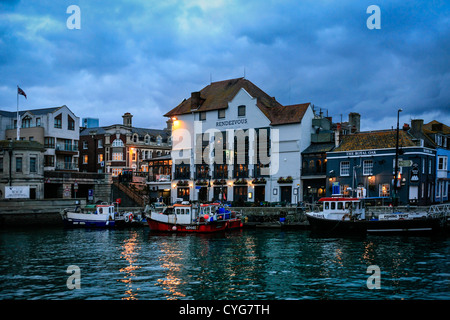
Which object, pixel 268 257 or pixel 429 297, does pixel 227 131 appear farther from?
pixel 429 297

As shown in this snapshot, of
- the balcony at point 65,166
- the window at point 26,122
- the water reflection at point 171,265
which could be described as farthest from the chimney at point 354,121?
the window at point 26,122

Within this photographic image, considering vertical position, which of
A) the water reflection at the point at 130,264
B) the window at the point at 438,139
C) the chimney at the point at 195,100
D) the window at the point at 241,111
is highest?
the chimney at the point at 195,100

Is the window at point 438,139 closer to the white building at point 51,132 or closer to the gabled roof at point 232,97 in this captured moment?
the gabled roof at point 232,97

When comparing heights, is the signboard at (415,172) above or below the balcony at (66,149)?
below

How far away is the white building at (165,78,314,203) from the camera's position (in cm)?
6406

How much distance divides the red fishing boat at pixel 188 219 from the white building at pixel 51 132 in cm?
3238

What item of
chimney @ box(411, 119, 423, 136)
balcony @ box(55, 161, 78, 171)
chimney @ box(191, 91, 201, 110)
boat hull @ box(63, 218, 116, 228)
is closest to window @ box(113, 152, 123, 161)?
balcony @ box(55, 161, 78, 171)

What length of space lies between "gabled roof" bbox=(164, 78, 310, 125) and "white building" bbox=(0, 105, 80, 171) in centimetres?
1724

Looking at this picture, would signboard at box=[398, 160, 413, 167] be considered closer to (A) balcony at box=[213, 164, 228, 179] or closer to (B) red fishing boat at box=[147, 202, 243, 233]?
(B) red fishing boat at box=[147, 202, 243, 233]

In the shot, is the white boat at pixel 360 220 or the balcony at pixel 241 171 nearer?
the white boat at pixel 360 220

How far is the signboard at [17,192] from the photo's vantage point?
55.9m
